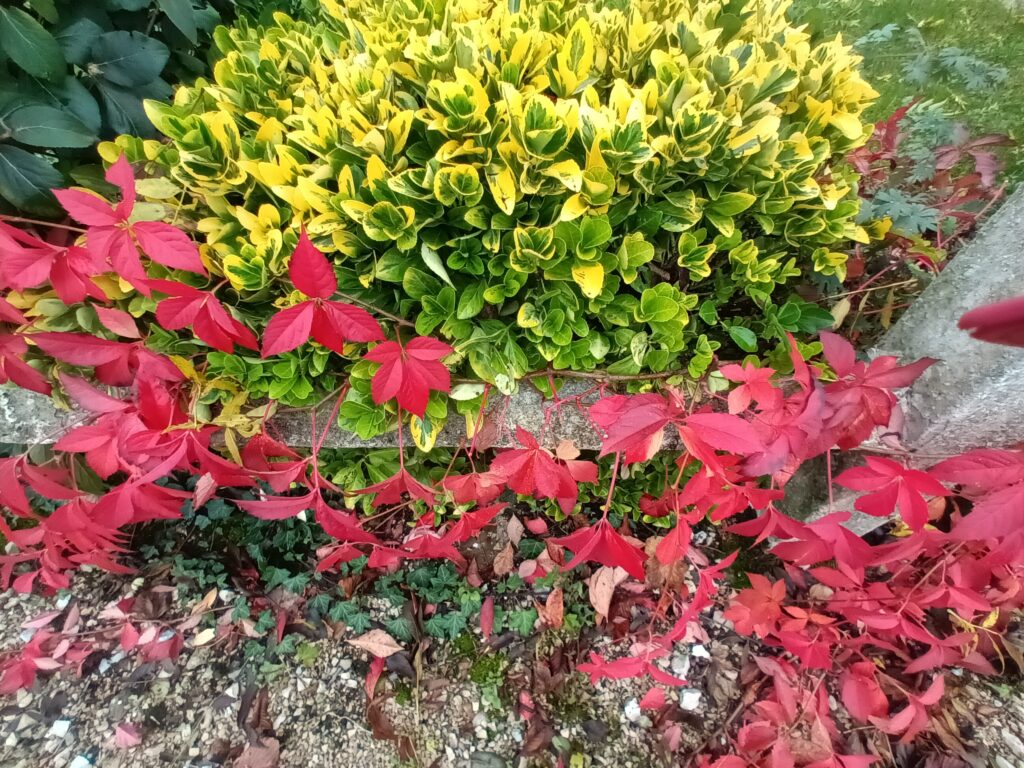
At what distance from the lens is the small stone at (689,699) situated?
1.75m

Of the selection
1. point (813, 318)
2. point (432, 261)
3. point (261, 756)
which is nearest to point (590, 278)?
point (432, 261)

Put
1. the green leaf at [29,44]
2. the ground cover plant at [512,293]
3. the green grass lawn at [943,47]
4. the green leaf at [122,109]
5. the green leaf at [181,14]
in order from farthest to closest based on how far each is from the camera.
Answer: the green grass lawn at [943,47] → the green leaf at [122,109] → the green leaf at [181,14] → the green leaf at [29,44] → the ground cover plant at [512,293]

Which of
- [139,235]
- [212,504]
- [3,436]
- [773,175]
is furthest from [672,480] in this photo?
[3,436]

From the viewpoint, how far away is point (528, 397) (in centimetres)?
145

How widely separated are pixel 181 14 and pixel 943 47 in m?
3.67

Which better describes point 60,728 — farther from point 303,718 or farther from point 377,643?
point 377,643

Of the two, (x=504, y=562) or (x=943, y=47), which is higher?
(x=943, y=47)

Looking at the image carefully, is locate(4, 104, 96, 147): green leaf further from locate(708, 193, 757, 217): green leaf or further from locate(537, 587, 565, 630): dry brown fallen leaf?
locate(537, 587, 565, 630): dry brown fallen leaf

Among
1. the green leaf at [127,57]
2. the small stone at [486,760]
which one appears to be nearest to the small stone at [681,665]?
the small stone at [486,760]

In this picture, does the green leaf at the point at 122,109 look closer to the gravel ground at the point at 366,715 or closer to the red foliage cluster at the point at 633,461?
the red foliage cluster at the point at 633,461

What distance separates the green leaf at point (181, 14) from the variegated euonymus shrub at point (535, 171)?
104mm

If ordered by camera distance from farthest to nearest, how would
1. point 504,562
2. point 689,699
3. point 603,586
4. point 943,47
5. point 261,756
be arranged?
point 943,47 < point 504,562 < point 603,586 < point 689,699 < point 261,756

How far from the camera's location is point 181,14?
131 centimetres

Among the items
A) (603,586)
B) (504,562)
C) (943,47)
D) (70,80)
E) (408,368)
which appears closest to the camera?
(408,368)
